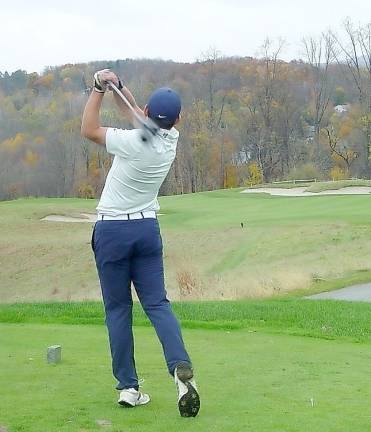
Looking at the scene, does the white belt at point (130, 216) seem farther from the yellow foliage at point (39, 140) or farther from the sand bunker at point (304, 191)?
the yellow foliage at point (39, 140)

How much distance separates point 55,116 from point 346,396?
8259cm

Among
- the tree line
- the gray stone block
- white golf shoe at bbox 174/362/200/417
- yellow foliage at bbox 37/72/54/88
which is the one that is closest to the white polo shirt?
white golf shoe at bbox 174/362/200/417

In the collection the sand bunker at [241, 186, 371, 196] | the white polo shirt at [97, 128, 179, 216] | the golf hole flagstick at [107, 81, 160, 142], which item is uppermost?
the golf hole flagstick at [107, 81, 160, 142]

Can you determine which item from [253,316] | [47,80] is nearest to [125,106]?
[253,316]

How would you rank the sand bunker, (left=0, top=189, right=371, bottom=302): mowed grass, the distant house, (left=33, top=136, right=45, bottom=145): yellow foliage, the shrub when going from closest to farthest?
(left=0, top=189, right=371, bottom=302): mowed grass
the sand bunker
the shrub
(left=33, top=136, right=45, bottom=145): yellow foliage
the distant house

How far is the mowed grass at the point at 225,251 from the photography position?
1970 cm

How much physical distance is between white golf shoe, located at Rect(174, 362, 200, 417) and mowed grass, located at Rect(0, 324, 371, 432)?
2.1 inches

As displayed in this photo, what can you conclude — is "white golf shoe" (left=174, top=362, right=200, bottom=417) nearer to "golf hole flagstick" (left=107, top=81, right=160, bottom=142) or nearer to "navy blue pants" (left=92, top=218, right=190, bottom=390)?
"navy blue pants" (left=92, top=218, right=190, bottom=390)

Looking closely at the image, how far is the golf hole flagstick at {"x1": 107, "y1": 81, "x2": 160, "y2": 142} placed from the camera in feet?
14.0

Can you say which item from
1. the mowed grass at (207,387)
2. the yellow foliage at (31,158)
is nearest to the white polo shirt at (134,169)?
the mowed grass at (207,387)

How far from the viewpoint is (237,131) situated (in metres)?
78.1

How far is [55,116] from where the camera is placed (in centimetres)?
8512

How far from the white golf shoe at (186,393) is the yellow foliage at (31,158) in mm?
76493

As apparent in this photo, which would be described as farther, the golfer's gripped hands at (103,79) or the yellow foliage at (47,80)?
the yellow foliage at (47,80)
